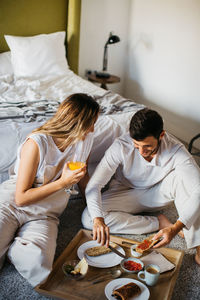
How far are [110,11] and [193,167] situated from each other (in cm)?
312

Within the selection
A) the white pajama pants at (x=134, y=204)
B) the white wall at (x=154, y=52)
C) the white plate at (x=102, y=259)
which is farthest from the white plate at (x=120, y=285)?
the white wall at (x=154, y=52)

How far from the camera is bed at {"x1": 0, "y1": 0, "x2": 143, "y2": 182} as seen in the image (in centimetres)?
238

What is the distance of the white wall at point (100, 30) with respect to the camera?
4281 millimetres

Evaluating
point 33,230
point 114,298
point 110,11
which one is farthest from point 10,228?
point 110,11

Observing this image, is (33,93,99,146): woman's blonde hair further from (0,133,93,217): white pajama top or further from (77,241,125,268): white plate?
(77,241,125,268): white plate

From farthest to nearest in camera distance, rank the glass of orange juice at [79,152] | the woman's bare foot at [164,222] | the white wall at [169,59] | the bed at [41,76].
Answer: the white wall at [169,59] → the bed at [41,76] → the woman's bare foot at [164,222] → the glass of orange juice at [79,152]

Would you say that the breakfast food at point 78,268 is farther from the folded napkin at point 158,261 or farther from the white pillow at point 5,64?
the white pillow at point 5,64

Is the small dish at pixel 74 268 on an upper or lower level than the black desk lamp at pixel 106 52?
lower

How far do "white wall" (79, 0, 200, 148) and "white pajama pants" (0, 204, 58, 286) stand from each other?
93.8 inches

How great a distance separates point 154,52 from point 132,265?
310 cm

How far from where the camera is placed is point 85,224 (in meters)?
2.10

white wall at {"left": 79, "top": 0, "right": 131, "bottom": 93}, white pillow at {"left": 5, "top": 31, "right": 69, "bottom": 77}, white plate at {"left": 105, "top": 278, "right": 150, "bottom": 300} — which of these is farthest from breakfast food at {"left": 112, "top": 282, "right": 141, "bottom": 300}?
white wall at {"left": 79, "top": 0, "right": 131, "bottom": 93}

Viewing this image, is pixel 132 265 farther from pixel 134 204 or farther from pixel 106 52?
pixel 106 52

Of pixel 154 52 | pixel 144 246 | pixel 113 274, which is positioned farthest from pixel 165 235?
pixel 154 52
